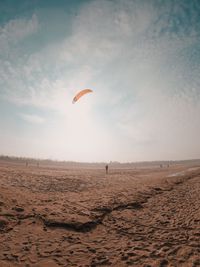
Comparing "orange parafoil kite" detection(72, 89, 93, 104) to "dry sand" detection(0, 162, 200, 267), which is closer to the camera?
"dry sand" detection(0, 162, 200, 267)

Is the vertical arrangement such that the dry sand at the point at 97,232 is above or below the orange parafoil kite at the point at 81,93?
below

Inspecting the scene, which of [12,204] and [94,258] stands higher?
[12,204]

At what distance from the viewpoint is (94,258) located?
510 centimetres

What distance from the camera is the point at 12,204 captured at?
8523 millimetres

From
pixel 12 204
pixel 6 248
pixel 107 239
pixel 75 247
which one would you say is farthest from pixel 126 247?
pixel 12 204

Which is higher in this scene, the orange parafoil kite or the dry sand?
the orange parafoil kite

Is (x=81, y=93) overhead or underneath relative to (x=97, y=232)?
overhead

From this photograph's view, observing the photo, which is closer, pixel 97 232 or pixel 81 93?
pixel 97 232

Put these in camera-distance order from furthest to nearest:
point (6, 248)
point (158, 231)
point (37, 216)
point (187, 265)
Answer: point (37, 216) → point (158, 231) → point (6, 248) → point (187, 265)

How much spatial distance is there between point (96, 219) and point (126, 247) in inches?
93.9

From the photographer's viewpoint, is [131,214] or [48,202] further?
[48,202]

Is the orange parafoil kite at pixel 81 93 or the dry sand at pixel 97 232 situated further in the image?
the orange parafoil kite at pixel 81 93

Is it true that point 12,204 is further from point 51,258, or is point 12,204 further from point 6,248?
point 51,258

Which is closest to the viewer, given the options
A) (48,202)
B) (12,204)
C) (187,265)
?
(187,265)
